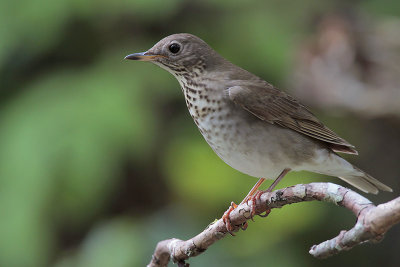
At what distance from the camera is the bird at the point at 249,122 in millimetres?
2973

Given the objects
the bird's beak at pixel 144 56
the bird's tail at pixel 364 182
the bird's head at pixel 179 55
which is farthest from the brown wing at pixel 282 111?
the bird's beak at pixel 144 56

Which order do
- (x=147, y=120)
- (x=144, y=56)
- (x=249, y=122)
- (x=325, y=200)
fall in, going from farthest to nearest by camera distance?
1. (x=147, y=120)
2. (x=144, y=56)
3. (x=249, y=122)
4. (x=325, y=200)

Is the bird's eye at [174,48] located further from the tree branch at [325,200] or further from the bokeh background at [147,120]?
the tree branch at [325,200]

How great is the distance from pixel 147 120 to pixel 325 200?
2.43m

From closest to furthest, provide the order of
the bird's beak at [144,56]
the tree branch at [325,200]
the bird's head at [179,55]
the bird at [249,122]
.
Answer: the tree branch at [325,200] → the bird at [249,122] → the bird's beak at [144,56] → the bird's head at [179,55]

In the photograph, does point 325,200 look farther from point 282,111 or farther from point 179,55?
point 179,55

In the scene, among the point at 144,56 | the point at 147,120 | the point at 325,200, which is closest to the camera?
the point at 325,200

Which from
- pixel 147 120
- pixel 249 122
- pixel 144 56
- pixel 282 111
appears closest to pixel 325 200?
pixel 249 122

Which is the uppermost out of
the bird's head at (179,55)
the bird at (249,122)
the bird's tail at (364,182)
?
the bird's head at (179,55)

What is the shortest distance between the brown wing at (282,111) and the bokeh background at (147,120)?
82cm

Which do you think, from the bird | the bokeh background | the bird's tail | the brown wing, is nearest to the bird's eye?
the bird

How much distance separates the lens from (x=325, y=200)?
1.87m

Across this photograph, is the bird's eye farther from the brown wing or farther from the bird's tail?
the bird's tail

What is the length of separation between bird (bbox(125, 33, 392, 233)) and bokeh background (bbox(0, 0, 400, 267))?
0.86 metres
